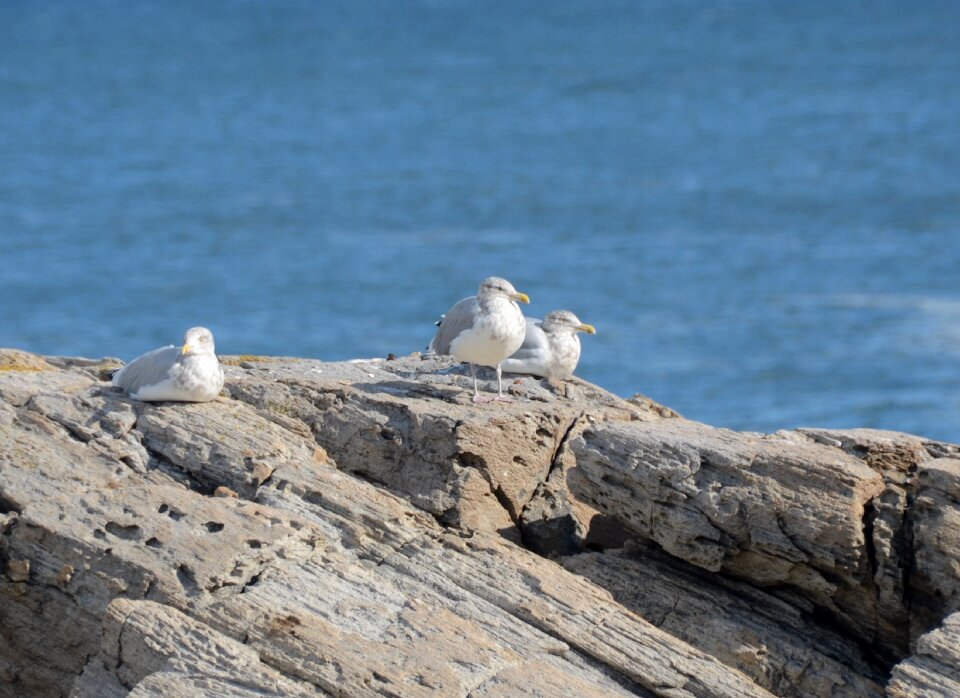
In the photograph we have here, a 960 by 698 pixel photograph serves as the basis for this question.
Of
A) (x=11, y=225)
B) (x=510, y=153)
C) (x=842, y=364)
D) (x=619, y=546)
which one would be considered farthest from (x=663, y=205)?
(x=619, y=546)

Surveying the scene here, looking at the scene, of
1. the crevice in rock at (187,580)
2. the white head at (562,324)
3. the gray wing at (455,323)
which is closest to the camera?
the crevice in rock at (187,580)

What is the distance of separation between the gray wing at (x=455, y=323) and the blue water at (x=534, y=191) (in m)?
18.7

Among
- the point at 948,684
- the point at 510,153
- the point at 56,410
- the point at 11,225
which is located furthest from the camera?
the point at 510,153

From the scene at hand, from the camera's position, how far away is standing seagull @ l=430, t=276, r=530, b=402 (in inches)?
444

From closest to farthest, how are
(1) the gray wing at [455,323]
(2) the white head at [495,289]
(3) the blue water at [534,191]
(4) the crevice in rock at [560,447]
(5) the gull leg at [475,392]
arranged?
(4) the crevice in rock at [560,447] < (5) the gull leg at [475,392] < (1) the gray wing at [455,323] < (2) the white head at [495,289] < (3) the blue water at [534,191]

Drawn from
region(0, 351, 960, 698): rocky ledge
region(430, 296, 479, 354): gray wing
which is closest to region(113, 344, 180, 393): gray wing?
region(0, 351, 960, 698): rocky ledge

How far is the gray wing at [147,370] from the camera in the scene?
10.5m

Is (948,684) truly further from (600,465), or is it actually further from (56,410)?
(56,410)

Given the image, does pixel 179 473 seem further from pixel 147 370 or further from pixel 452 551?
pixel 452 551

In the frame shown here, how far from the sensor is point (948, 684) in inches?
340

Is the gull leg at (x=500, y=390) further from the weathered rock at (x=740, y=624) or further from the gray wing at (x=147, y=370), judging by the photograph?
the gray wing at (x=147, y=370)

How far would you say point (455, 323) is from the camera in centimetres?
1151

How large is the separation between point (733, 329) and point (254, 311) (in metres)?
11.7

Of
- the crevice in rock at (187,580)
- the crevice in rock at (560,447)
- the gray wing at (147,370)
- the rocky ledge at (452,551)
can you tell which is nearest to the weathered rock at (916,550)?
the rocky ledge at (452,551)
